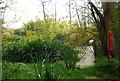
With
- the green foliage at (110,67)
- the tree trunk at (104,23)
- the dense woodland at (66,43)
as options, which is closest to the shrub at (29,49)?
the dense woodland at (66,43)

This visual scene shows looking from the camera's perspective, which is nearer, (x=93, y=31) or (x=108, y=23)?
(x=108, y=23)

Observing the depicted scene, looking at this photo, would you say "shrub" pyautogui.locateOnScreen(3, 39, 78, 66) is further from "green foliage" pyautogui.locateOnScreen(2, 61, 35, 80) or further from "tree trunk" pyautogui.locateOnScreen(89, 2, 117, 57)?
"tree trunk" pyautogui.locateOnScreen(89, 2, 117, 57)

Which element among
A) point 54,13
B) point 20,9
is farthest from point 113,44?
point 20,9

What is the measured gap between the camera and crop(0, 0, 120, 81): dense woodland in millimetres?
1708

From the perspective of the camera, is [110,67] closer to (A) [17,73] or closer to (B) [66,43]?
(B) [66,43]

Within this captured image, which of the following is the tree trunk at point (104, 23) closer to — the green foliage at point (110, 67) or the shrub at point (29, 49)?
the green foliage at point (110, 67)

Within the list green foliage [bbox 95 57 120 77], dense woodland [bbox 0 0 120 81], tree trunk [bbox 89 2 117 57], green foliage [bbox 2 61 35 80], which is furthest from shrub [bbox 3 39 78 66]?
green foliage [bbox 95 57 120 77]

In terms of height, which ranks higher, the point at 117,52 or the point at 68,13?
the point at 68,13

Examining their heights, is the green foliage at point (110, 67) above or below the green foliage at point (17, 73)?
above

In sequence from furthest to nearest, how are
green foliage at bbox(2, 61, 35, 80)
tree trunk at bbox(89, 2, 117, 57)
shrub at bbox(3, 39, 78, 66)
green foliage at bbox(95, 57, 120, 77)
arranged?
shrub at bbox(3, 39, 78, 66) < tree trunk at bbox(89, 2, 117, 57) < green foliage at bbox(2, 61, 35, 80) < green foliage at bbox(95, 57, 120, 77)

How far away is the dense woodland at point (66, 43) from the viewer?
5.60 ft

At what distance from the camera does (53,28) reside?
10.5 ft

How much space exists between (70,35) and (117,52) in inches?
33.5

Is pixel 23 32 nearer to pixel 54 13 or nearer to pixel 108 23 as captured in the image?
pixel 54 13
